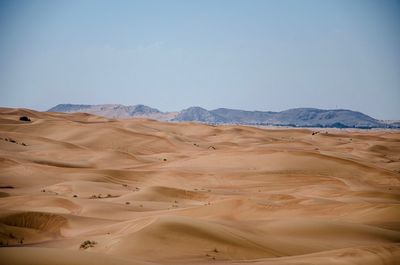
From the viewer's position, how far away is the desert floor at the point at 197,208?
975cm

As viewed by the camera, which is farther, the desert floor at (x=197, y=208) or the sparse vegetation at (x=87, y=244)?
the sparse vegetation at (x=87, y=244)

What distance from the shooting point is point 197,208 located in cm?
1627

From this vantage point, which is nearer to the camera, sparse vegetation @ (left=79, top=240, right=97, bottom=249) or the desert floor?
the desert floor

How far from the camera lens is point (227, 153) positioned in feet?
117

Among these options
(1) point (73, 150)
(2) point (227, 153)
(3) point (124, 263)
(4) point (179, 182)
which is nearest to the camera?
(3) point (124, 263)

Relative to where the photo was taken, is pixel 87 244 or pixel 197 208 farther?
pixel 197 208

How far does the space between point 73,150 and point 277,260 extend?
3215 centimetres

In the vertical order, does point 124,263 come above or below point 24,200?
above

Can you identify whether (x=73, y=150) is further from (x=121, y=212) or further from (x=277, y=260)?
(x=277, y=260)

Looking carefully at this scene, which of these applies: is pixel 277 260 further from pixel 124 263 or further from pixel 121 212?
pixel 121 212

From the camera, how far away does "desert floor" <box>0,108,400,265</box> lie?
9750 millimetres

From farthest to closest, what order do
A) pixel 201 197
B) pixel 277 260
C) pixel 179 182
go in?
pixel 179 182, pixel 201 197, pixel 277 260

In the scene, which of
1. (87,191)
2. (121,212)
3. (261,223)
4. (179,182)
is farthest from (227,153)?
(261,223)

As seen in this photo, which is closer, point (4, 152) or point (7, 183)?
point (7, 183)
